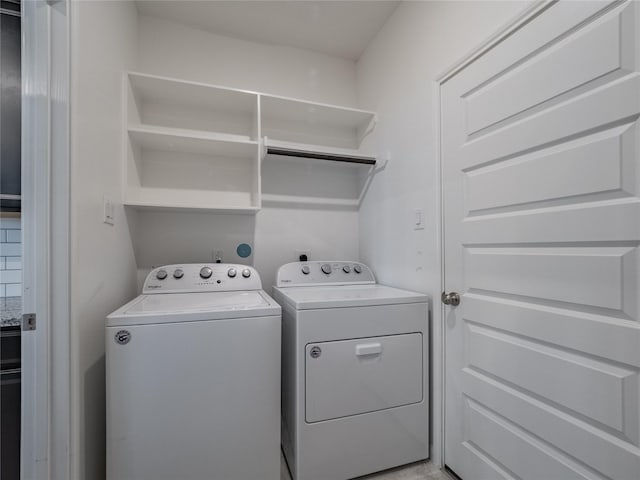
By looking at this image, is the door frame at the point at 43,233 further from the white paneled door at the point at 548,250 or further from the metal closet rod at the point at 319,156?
the white paneled door at the point at 548,250

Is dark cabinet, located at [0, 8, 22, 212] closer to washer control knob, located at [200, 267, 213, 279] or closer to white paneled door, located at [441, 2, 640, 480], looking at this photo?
washer control knob, located at [200, 267, 213, 279]

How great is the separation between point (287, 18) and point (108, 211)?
65.7 inches

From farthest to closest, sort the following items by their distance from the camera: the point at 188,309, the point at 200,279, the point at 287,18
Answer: the point at 287,18
the point at 200,279
the point at 188,309

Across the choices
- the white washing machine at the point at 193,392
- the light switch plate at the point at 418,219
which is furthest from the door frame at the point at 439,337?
the white washing machine at the point at 193,392

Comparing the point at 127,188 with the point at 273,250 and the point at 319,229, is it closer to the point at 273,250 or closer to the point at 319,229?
the point at 273,250

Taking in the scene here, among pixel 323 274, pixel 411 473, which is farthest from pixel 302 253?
pixel 411 473

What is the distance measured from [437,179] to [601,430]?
111cm

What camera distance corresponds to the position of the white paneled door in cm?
83

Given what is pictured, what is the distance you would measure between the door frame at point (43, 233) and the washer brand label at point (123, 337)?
16 centimetres

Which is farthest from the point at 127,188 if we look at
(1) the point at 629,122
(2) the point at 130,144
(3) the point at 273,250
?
(1) the point at 629,122

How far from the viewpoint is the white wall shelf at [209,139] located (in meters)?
1.75

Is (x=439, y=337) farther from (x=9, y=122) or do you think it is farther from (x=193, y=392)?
(x=9, y=122)

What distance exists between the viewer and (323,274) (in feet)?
6.62

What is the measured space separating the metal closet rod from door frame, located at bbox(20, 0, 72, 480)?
1068 mm
